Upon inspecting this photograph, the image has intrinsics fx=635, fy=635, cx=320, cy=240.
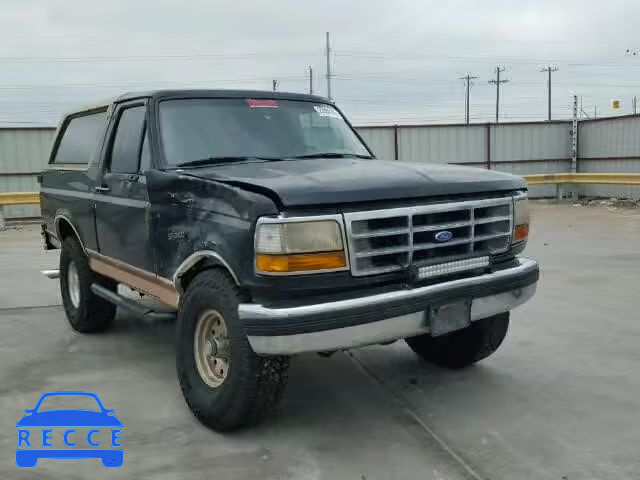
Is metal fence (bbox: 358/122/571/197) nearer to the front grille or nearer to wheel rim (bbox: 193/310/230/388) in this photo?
the front grille

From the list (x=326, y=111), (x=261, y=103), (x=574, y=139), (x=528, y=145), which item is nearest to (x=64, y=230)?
(x=261, y=103)

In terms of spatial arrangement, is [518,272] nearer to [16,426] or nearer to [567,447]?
[567,447]

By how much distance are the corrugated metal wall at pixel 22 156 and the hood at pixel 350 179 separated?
1515cm

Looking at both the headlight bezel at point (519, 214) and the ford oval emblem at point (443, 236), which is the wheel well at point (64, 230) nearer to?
the ford oval emblem at point (443, 236)

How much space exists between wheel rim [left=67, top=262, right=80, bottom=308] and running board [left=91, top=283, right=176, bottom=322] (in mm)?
577

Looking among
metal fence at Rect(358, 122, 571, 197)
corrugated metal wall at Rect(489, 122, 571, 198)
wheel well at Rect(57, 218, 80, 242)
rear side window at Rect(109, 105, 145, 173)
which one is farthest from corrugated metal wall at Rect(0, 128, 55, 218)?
rear side window at Rect(109, 105, 145, 173)

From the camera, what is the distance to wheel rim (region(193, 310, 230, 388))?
3637 mm

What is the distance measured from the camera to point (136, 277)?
4.61 m

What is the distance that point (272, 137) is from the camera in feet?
15.0

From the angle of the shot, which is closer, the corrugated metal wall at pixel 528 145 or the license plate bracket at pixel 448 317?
the license plate bracket at pixel 448 317

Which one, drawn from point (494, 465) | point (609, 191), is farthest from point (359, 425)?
point (609, 191)

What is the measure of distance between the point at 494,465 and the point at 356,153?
2539mm

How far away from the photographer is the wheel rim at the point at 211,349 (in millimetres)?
3637

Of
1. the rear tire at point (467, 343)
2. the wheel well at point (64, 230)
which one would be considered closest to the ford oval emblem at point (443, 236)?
the rear tire at point (467, 343)
